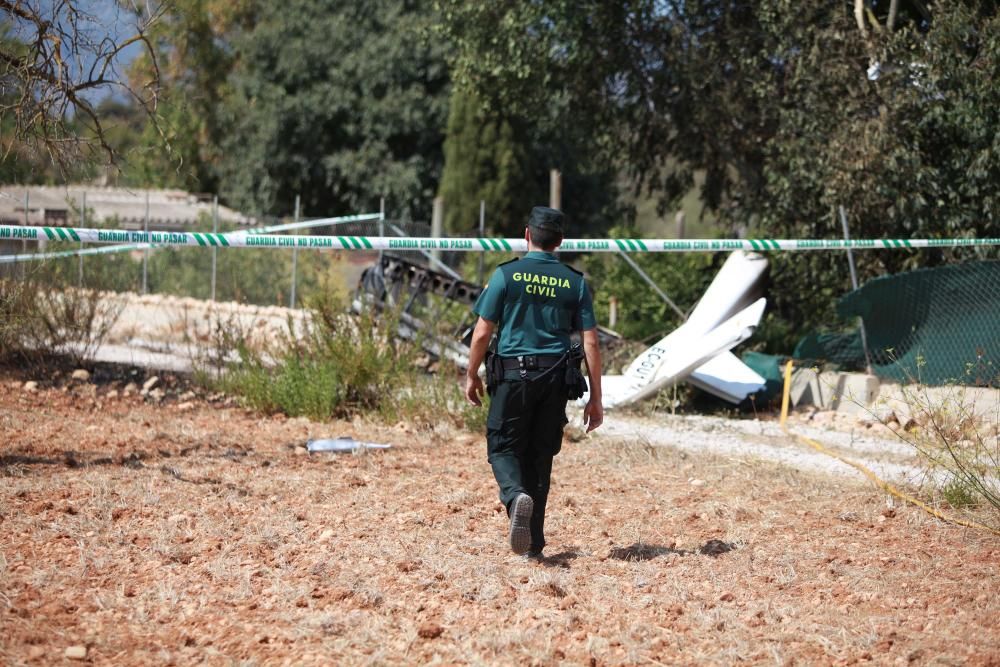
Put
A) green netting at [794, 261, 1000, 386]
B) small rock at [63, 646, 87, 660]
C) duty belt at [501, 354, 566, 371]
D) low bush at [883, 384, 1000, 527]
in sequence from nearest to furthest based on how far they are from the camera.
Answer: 1. small rock at [63, 646, 87, 660]
2. duty belt at [501, 354, 566, 371]
3. low bush at [883, 384, 1000, 527]
4. green netting at [794, 261, 1000, 386]

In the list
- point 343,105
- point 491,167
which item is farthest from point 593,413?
point 343,105

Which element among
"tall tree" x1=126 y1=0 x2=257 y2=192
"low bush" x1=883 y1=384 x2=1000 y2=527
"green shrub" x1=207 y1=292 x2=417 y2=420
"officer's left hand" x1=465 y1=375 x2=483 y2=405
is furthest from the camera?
"tall tree" x1=126 y1=0 x2=257 y2=192

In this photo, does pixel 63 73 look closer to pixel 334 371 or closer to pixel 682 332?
pixel 334 371

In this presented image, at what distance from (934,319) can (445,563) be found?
6689mm

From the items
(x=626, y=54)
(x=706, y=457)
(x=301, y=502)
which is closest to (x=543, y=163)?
(x=626, y=54)

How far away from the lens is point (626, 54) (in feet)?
47.9

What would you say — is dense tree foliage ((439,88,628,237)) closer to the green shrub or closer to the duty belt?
the green shrub

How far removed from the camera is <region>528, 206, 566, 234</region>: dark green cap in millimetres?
5336

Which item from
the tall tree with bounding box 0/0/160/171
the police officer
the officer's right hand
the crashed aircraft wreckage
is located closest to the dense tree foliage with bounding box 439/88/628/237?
the crashed aircraft wreckage

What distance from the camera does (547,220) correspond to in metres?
5.34

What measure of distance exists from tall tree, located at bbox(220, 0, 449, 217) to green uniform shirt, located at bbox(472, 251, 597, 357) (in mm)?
23933

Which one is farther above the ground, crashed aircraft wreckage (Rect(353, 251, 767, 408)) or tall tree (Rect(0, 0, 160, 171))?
tall tree (Rect(0, 0, 160, 171))

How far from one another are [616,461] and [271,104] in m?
24.2

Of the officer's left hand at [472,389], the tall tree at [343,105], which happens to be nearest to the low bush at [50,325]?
the officer's left hand at [472,389]
